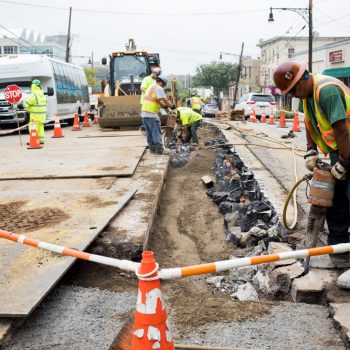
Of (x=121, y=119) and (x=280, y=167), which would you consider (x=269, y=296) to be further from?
(x=121, y=119)

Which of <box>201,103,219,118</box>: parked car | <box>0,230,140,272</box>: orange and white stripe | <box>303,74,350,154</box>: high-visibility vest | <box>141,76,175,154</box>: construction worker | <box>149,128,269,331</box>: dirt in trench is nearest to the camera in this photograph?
<box>0,230,140,272</box>: orange and white stripe

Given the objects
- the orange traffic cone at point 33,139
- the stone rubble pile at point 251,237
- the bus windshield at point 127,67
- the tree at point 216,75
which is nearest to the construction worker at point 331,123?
the stone rubble pile at point 251,237

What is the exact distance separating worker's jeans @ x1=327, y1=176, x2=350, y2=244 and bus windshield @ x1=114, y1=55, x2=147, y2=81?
1552 cm

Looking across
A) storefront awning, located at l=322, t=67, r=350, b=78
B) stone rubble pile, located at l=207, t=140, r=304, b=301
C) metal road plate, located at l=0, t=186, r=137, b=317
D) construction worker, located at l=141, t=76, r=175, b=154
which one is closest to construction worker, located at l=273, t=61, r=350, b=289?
stone rubble pile, located at l=207, t=140, r=304, b=301

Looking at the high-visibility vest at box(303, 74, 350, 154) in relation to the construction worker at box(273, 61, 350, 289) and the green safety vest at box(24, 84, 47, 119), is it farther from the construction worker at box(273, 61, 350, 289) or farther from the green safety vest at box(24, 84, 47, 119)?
the green safety vest at box(24, 84, 47, 119)

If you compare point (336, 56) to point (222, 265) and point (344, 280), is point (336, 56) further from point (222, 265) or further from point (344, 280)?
point (222, 265)

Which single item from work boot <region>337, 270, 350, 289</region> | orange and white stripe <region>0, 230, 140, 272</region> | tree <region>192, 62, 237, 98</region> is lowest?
work boot <region>337, 270, 350, 289</region>

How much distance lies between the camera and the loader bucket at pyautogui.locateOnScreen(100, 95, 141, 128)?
659 inches

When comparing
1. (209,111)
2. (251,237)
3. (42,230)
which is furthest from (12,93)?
(209,111)

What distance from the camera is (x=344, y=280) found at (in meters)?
3.62

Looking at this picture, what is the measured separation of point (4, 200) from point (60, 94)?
16046mm

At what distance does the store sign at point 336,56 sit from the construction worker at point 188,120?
90.3 ft

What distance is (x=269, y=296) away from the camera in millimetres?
3994

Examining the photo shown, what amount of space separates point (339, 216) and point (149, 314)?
220cm
